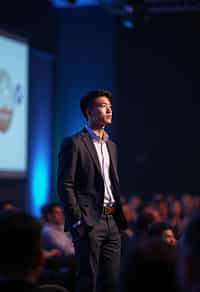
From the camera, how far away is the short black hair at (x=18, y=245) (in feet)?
5.18

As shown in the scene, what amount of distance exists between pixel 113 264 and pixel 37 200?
541 centimetres

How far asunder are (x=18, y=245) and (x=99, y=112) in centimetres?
232

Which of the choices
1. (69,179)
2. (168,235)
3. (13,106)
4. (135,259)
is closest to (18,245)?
(135,259)

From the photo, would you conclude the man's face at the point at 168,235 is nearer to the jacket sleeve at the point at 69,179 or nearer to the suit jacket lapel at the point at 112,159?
the suit jacket lapel at the point at 112,159

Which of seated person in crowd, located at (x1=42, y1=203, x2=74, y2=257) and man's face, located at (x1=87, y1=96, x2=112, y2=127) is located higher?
man's face, located at (x1=87, y1=96, x2=112, y2=127)

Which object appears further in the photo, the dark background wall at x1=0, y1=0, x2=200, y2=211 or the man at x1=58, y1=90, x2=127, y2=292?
the dark background wall at x1=0, y1=0, x2=200, y2=211

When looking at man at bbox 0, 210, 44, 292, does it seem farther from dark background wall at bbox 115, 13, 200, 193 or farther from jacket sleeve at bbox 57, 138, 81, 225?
dark background wall at bbox 115, 13, 200, 193

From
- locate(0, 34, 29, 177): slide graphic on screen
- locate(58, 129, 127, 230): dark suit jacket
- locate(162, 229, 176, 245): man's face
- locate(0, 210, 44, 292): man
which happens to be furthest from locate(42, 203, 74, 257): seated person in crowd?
locate(0, 210, 44, 292): man

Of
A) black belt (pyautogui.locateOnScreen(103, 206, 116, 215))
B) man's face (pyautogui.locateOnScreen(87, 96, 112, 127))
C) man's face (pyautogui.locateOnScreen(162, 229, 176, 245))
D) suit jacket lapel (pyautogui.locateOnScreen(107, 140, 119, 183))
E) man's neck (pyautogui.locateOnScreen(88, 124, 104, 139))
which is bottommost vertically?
man's face (pyautogui.locateOnScreen(162, 229, 176, 245))

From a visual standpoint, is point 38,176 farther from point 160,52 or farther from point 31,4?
point 160,52

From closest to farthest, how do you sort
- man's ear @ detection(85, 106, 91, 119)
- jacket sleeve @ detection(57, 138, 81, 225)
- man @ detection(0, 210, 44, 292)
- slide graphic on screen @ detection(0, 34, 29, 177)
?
man @ detection(0, 210, 44, 292)
jacket sleeve @ detection(57, 138, 81, 225)
man's ear @ detection(85, 106, 91, 119)
slide graphic on screen @ detection(0, 34, 29, 177)

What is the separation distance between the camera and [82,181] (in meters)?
3.83

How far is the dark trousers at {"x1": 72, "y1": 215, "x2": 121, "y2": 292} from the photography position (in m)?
3.74

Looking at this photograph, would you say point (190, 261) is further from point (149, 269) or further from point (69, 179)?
point (69, 179)
